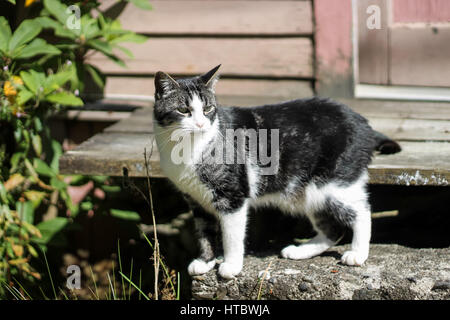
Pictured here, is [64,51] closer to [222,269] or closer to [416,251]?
[222,269]

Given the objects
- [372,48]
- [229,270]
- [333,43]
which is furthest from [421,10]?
[229,270]

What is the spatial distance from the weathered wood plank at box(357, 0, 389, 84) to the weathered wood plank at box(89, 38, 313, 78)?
0.37 metres

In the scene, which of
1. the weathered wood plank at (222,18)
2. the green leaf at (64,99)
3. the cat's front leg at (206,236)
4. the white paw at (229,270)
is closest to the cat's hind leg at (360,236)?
the white paw at (229,270)

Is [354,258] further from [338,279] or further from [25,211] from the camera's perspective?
[25,211]

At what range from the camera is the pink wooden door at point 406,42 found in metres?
3.72

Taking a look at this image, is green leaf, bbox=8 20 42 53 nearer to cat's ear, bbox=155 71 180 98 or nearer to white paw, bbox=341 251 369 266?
cat's ear, bbox=155 71 180 98

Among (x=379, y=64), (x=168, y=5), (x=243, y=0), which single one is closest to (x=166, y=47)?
(x=168, y=5)

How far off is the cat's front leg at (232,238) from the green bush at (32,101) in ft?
3.72

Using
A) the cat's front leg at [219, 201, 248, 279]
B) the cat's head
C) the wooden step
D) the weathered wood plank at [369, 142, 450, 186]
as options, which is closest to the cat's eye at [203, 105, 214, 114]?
the cat's head

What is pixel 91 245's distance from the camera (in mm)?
4254

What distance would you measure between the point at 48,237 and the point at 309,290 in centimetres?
172

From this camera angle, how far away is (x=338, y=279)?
2.42 m

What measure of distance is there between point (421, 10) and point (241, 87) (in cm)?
136
